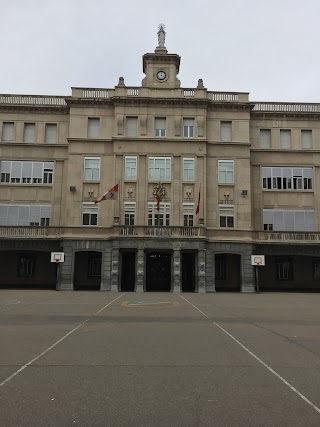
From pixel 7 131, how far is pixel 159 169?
1567cm

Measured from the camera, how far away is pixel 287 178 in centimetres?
4194

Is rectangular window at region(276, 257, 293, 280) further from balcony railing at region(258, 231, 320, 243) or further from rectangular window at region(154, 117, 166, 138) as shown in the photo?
rectangular window at region(154, 117, 166, 138)

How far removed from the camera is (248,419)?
17.5 ft

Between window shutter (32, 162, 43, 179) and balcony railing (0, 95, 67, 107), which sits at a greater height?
balcony railing (0, 95, 67, 107)

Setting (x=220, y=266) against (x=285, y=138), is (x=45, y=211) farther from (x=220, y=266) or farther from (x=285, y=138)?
(x=285, y=138)


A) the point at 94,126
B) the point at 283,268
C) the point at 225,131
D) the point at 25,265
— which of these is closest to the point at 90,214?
the point at 94,126

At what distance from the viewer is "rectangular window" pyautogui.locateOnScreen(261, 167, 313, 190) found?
4178cm

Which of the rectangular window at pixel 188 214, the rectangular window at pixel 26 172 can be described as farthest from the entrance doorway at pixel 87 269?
the rectangular window at pixel 188 214

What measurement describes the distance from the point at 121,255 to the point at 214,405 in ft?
109

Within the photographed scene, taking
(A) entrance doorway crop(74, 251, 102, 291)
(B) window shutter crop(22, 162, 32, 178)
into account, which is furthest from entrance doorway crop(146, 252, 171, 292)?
(B) window shutter crop(22, 162, 32, 178)

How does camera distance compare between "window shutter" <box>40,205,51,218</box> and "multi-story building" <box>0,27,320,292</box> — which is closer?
"multi-story building" <box>0,27,320,292</box>

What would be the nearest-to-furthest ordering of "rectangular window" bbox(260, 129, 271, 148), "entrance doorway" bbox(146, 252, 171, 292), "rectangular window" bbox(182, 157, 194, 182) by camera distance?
"rectangular window" bbox(182, 157, 194, 182), "entrance doorway" bbox(146, 252, 171, 292), "rectangular window" bbox(260, 129, 271, 148)

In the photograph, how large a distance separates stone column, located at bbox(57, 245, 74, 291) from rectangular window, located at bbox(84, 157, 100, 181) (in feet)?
22.5

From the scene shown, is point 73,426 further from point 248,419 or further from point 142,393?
point 248,419
